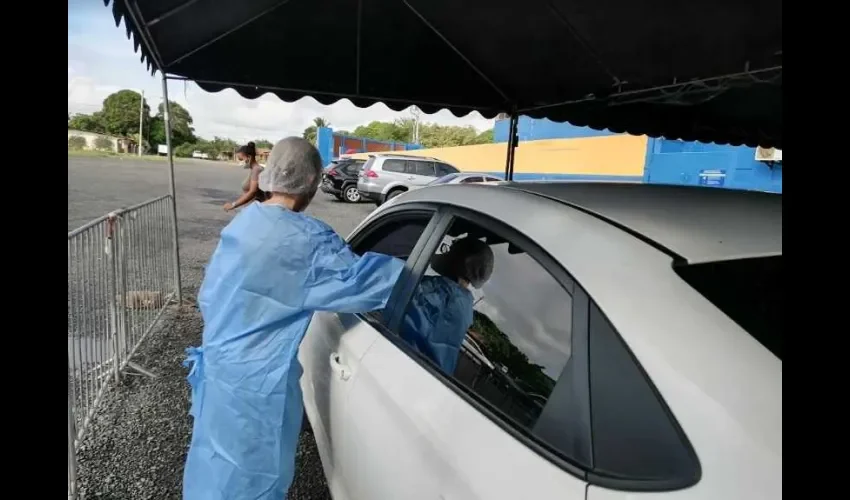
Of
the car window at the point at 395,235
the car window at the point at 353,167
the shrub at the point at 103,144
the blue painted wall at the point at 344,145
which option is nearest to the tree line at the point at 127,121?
the shrub at the point at 103,144

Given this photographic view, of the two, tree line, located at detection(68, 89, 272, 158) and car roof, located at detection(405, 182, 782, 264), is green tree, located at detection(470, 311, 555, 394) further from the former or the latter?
tree line, located at detection(68, 89, 272, 158)

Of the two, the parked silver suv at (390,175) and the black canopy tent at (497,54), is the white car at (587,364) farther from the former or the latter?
the parked silver suv at (390,175)

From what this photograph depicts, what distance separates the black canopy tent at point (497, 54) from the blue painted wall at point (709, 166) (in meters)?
3.88

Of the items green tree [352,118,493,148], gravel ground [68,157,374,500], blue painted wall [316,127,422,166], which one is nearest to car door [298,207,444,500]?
gravel ground [68,157,374,500]

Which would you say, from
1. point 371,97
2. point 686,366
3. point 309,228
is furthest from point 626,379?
point 371,97

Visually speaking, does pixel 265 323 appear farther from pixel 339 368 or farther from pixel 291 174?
pixel 291 174

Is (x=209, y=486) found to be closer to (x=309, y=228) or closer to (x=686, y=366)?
(x=309, y=228)

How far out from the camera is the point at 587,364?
3.46ft

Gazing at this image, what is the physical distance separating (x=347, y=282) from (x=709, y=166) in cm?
1016

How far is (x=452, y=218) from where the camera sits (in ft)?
5.68

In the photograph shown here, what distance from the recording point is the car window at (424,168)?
17781 millimetres

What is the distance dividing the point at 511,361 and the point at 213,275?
47.5 inches

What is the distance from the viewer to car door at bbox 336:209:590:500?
1048mm

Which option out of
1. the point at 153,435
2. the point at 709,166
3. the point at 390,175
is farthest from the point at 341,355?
the point at 390,175
